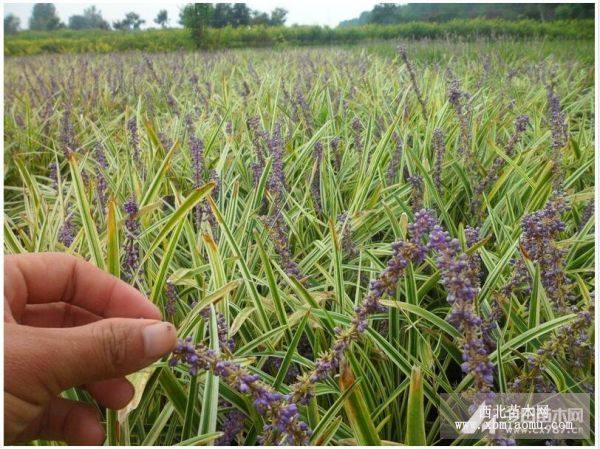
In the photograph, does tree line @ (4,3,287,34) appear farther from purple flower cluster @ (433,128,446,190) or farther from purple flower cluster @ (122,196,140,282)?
purple flower cluster @ (122,196,140,282)

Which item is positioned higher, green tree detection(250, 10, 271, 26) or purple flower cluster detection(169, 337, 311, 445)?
green tree detection(250, 10, 271, 26)

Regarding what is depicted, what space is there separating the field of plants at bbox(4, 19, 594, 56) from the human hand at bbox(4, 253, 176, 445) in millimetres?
2213

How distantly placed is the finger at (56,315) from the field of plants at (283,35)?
221 centimetres

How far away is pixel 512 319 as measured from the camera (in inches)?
42.1

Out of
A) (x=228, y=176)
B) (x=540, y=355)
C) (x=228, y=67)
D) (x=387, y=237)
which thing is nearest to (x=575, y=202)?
(x=387, y=237)

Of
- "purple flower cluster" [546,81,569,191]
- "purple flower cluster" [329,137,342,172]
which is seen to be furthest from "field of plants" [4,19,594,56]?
"purple flower cluster" [329,137,342,172]

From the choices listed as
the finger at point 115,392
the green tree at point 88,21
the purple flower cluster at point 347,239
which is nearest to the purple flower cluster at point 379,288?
the finger at point 115,392

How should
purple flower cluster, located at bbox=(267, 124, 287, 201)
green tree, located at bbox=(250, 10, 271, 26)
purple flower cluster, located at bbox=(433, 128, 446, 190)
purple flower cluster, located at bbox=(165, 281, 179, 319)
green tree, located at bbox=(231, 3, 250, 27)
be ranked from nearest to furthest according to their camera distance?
purple flower cluster, located at bbox=(165, 281, 179, 319) → purple flower cluster, located at bbox=(267, 124, 287, 201) → purple flower cluster, located at bbox=(433, 128, 446, 190) → green tree, located at bbox=(250, 10, 271, 26) → green tree, located at bbox=(231, 3, 250, 27)

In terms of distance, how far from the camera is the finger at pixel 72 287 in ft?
3.15

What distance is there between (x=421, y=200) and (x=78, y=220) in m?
1.19

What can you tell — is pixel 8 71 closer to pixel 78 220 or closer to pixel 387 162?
pixel 78 220

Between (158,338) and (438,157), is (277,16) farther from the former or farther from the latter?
(158,338)

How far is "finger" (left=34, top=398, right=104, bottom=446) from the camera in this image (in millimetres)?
881

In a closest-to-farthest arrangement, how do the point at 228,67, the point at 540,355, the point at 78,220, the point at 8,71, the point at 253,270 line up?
the point at 540,355
the point at 253,270
the point at 78,220
the point at 8,71
the point at 228,67
